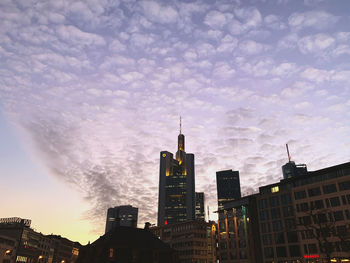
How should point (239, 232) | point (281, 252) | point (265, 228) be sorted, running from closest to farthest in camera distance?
1. point (281, 252)
2. point (265, 228)
3. point (239, 232)

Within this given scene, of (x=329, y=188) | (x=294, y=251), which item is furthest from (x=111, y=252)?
(x=329, y=188)

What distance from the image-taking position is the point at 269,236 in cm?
9931

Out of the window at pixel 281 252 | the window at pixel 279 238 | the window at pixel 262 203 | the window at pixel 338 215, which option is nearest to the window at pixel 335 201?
the window at pixel 338 215

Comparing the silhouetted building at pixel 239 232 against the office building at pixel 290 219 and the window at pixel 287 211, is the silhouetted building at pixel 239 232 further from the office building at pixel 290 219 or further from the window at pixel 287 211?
the window at pixel 287 211

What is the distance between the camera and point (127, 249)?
78.6 metres

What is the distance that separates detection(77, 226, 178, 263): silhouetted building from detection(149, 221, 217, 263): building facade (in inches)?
2038

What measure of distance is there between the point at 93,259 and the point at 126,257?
935 centimetres

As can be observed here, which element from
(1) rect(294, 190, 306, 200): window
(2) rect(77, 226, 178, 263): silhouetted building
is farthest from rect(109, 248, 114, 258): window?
(1) rect(294, 190, 306, 200): window

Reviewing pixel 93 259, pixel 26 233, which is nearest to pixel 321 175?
pixel 93 259

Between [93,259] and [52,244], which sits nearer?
[93,259]

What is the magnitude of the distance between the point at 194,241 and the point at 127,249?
6430 centimetres

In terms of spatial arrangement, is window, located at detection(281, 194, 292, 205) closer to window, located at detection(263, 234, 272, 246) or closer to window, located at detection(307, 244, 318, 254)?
window, located at detection(263, 234, 272, 246)

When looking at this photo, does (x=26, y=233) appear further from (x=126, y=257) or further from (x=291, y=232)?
(x=291, y=232)

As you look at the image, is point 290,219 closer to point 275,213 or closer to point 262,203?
point 275,213
